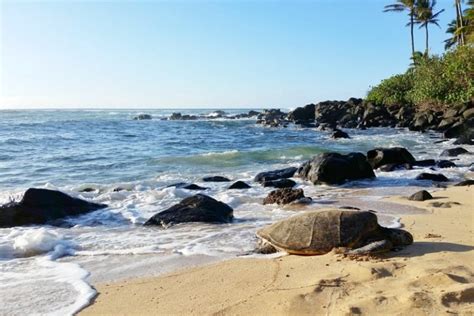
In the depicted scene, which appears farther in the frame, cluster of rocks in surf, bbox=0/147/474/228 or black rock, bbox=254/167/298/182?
black rock, bbox=254/167/298/182

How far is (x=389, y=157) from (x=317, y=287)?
1051 cm

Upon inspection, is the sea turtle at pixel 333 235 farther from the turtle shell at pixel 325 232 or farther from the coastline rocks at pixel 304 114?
the coastline rocks at pixel 304 114

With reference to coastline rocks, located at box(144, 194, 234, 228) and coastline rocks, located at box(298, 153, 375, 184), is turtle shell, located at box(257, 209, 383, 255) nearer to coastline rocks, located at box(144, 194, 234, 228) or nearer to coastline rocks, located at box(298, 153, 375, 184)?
coastline rocks, located at box(144, 194, 234, 228)

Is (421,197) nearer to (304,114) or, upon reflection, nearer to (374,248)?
(374,248)

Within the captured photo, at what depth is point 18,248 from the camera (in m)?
6.10

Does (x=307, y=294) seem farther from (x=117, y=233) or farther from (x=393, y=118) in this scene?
(x=393, y=118)

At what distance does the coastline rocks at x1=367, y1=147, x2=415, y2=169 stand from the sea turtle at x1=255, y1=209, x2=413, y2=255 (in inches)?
343

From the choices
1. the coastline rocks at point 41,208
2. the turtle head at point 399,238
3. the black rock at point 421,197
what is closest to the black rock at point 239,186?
the coastline rocks at point 41,208

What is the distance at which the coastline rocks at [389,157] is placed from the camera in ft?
44.8

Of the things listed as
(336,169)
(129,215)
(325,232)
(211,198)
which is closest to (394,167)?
(336,169)

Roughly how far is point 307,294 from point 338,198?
18.9ft

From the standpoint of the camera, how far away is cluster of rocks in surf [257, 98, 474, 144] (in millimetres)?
23453

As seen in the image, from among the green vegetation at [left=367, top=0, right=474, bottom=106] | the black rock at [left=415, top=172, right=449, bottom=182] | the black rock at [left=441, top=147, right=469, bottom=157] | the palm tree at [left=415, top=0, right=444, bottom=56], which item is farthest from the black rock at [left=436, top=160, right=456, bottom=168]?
the palm tree at [left=415, top=0, right=444, bottom=56]

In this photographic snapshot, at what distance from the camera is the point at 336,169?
11359 millimetres
